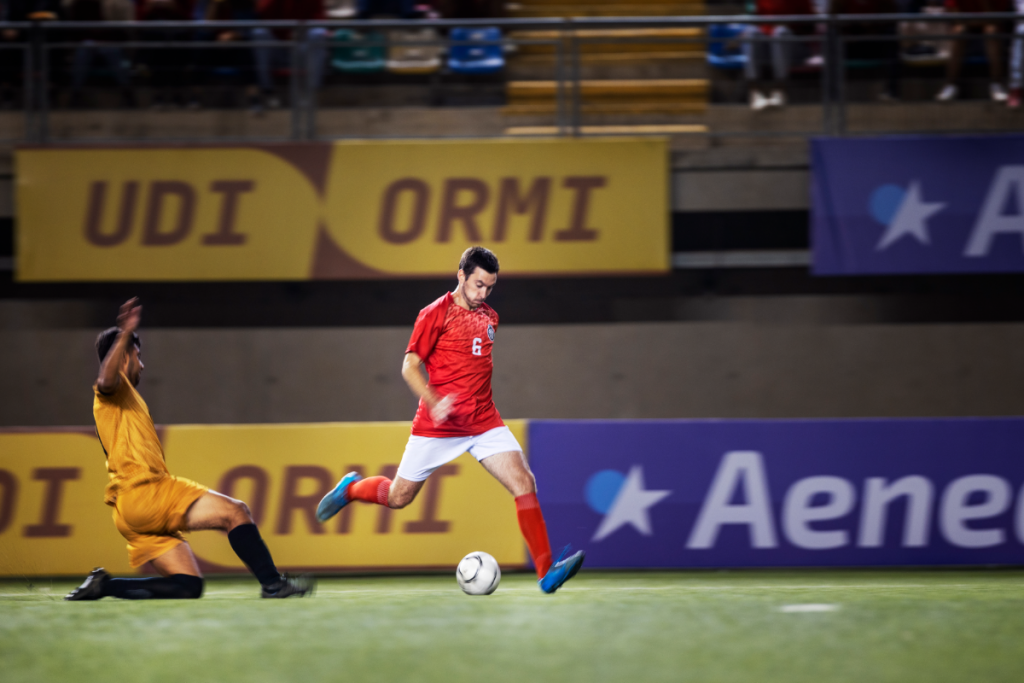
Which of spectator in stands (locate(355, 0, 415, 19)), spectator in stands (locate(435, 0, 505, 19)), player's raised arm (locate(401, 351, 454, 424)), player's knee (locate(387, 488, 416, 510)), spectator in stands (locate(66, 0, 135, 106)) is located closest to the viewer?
player's raised arm (locate(401, 351, 454, 424))

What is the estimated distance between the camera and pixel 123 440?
5.09m

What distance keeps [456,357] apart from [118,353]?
1.78 metres

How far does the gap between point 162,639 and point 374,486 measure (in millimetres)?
1787

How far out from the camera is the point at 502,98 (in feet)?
30.9

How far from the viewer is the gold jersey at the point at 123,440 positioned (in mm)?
5082

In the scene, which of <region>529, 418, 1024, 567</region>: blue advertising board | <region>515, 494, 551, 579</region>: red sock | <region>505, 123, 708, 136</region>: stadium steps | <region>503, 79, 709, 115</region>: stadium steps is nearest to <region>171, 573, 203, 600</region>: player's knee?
<region>515, 494, 551, 579</region>: red sock

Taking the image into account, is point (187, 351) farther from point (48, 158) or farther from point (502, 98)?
point (502, 98)

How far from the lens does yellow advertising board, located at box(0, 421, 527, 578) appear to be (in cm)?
702

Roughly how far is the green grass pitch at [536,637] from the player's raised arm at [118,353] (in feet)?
3.77

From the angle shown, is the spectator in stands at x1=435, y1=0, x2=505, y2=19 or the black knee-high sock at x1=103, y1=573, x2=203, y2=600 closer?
the black knee-high sock at x1=103, y1=573, x2=203, y2=600

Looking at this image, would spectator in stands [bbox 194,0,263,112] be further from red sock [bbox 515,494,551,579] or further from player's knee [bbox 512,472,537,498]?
red sock [bbox 515,494,551,579]

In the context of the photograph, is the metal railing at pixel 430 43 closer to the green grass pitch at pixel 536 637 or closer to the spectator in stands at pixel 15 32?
the spectator in stands at pixel 15 32

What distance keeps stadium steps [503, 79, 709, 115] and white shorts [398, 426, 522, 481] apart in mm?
4726

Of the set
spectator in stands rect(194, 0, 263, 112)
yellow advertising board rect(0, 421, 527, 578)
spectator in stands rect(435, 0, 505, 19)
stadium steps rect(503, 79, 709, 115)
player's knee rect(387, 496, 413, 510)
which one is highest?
spectator in stands rect(435, 0, 505, 19)
